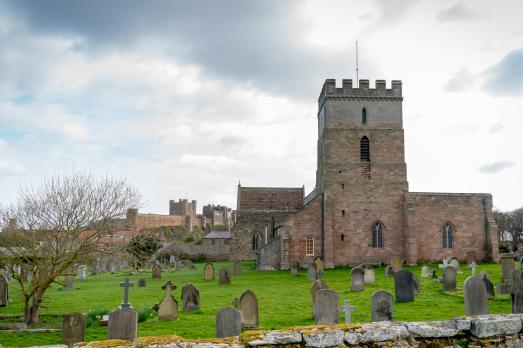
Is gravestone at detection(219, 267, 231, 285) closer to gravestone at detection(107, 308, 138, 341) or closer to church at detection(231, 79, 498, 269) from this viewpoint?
church at detection(231, 79, 498, 269)

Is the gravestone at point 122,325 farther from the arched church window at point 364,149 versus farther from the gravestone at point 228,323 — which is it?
the arched church window at point 364,149

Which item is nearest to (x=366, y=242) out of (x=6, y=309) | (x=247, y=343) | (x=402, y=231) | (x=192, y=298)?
(x=402, y=231)

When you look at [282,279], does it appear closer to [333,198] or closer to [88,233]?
[333,198]

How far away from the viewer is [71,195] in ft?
63.4

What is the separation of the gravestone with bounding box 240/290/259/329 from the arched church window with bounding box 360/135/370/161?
2350 centimetres

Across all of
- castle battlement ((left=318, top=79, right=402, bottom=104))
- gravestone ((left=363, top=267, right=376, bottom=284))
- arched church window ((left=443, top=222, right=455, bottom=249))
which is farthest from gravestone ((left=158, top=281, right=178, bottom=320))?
arched church window ((left=443, top=222, right=455, bottom=249))

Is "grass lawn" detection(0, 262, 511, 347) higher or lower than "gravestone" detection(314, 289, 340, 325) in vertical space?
lower

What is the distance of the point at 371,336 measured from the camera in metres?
5.23

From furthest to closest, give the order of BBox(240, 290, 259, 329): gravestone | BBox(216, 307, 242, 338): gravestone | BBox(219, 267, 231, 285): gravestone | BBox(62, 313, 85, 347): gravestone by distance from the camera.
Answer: BBox(219, 267, 231, 285): gravestone < BBox(240, 290, 259, 329): gravestone < BBox(62, 313, 85, 347): gravestone < BBox(216, 307, 242, 338): gravestone

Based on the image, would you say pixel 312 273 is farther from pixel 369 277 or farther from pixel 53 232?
pixel 53 232

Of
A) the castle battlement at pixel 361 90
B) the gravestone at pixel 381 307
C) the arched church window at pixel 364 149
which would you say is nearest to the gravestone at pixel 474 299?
the gravestone at pixel 381 307

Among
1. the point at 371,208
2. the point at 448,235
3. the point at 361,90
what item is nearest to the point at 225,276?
the point at 371,208

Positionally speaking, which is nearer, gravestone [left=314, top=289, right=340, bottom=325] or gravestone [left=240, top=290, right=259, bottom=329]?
gravestone [left=314, top=289, right=340, bottom=325]

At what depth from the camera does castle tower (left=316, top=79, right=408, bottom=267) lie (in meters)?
32.7
